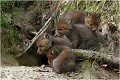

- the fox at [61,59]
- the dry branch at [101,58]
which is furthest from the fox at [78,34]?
the fox at [61,59]

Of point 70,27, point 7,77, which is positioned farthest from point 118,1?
point 7,77

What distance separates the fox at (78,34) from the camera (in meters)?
6.83

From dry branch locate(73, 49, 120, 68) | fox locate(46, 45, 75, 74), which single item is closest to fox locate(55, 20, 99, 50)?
dry branch locate(73, 49, 120, 68)

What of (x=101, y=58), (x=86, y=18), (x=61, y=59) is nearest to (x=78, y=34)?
(x=86, y=18)

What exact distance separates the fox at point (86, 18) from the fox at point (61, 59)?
117 centimetres

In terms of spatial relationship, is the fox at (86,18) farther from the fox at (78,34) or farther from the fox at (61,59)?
the fox at (61,59)

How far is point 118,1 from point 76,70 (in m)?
2.47

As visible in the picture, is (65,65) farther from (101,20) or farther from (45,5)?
(45,5)

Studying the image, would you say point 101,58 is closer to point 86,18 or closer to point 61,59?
point 61,59

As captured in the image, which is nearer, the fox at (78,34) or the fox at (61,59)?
the fox at (61,59)

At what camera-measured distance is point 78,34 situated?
6957mm

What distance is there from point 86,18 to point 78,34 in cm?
47

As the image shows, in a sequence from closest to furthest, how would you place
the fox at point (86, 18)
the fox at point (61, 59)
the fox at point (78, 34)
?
the fox at point (61, 59), the fox at point (78, 34), the fox at point (86, 18)

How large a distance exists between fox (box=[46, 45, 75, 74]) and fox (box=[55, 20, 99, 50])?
2.55 ft
